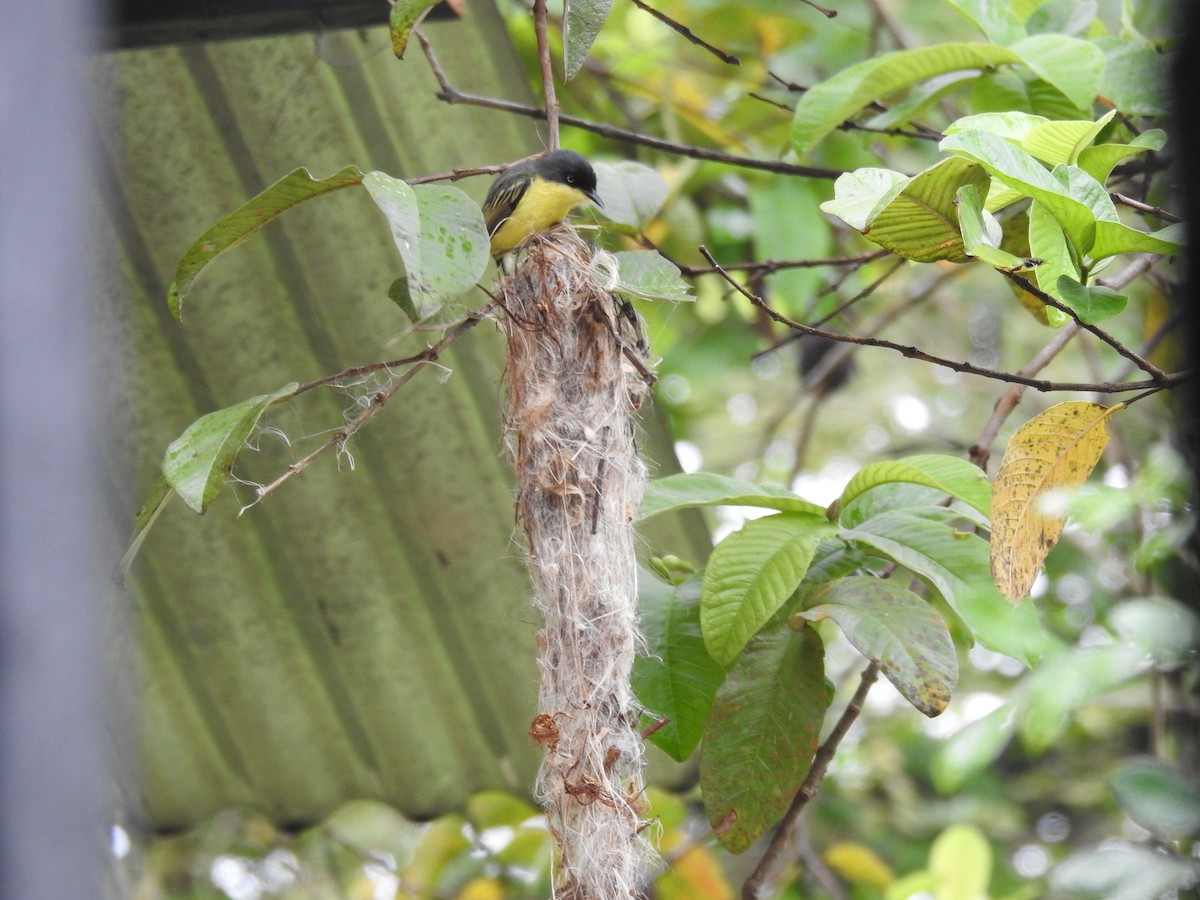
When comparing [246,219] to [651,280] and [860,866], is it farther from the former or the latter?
[860,866]

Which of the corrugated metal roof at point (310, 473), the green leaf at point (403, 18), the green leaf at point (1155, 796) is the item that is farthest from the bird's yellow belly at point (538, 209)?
the green leaf at point (1155, 796)

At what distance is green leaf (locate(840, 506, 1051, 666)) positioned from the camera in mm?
1619

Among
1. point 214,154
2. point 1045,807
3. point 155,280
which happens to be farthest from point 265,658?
point 1045,807

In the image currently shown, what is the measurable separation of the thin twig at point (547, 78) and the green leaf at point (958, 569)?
2.40 feet

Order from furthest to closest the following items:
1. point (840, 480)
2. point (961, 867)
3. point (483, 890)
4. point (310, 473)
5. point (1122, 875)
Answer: point (840, 480), point (483, 890), point (961, 867), point (310, 473), point (1122, 875)

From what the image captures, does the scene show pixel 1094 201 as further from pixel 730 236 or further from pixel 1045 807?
pixel 1045 807

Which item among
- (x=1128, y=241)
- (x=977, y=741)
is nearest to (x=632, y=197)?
(x=1128, y=241)

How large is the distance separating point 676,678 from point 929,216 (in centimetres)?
79

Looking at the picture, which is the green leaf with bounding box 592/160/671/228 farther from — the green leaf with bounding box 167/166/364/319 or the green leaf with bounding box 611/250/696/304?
the green leaf with bounding box 167/166/364/319

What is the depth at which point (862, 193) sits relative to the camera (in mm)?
1555

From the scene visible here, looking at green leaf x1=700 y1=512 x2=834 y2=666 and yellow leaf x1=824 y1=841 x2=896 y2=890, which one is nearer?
green leaf x1=700 y1=512 x2=834 y2=666

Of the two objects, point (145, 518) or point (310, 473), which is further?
point (310, 473)

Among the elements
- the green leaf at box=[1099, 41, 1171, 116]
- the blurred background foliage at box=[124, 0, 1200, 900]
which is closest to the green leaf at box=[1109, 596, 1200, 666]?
the blurred background foliage at box=[124, 0, 1200, 900]

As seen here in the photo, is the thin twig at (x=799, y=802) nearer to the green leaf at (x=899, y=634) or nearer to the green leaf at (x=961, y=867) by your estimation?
the green leaf at (x=899, y=634)
